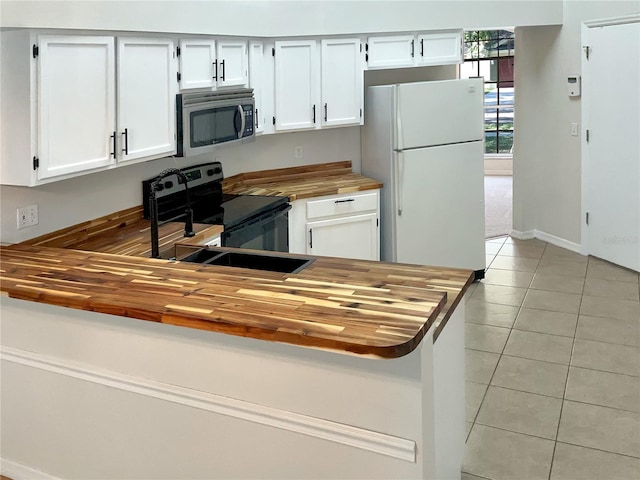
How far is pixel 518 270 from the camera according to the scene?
5.53 m

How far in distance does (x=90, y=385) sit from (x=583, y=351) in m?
2.83

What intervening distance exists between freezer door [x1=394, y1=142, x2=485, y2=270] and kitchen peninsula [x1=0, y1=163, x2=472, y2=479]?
2.36 meters

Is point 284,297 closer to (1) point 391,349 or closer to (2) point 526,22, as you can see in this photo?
(1) point 391,349

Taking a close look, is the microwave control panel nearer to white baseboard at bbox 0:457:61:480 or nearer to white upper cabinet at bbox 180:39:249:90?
white upper cabinet at bbox 180:39:249:90

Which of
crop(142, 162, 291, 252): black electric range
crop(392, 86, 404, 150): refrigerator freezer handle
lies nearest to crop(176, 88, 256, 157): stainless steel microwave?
crop(142, 162, 291, 252): black electric range

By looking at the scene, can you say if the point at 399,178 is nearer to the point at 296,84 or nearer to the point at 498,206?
the point at 296,84

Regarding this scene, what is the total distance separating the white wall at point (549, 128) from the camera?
5.79m

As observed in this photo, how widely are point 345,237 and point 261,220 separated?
868 millimetres

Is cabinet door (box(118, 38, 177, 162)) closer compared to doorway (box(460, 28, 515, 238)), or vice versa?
cabinet door (box(118, 38, 177, 162))

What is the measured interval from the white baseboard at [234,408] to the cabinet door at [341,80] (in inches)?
111

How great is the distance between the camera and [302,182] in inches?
193

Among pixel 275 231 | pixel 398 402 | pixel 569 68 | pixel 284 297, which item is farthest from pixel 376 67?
pixel 398 402

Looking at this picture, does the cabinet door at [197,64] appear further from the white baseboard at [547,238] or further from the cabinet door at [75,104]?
the white baseboard at [547,238]

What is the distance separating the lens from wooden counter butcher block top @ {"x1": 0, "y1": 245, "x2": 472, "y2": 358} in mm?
1766
